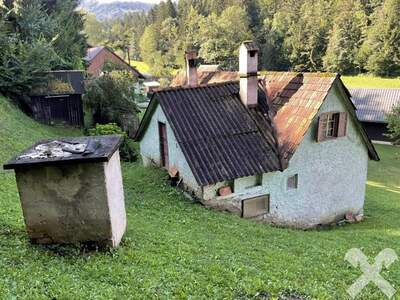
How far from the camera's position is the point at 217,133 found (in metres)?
12.7

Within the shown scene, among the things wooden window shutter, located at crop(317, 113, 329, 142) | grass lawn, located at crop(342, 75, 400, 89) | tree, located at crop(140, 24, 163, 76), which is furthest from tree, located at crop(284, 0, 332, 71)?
wooden window shutter, located at crop(317, 113, 329, 142)

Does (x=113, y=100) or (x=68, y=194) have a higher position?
(x=68, y=194)

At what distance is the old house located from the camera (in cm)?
1214

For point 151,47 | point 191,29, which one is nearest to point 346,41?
point 191,29

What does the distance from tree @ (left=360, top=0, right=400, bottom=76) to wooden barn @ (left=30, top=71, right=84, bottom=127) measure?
56141mm

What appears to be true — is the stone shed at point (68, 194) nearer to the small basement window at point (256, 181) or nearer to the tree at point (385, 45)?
the small basement window at point (256, 181)

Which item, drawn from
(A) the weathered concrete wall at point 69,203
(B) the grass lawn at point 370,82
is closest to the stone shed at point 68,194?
(A) the weathered concrete wall at point 69,203

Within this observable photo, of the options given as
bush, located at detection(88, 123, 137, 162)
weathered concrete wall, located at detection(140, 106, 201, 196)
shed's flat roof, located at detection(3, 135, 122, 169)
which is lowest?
bush, located at detection(88, 123, 137, 162)

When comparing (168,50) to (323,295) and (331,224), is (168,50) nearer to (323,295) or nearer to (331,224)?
(331,224)

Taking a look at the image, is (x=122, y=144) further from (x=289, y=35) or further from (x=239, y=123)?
(x=289, y=35)

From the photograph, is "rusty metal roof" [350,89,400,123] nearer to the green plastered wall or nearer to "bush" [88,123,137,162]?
the green plastered wall

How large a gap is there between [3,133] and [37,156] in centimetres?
1200

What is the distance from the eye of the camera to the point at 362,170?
47.7 feet

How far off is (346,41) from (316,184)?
6411 centimetres
